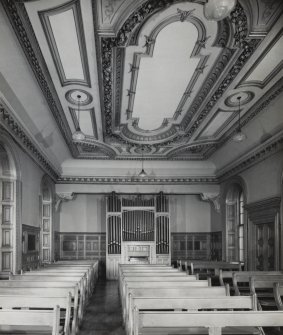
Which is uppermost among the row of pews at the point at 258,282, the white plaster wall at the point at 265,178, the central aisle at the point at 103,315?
the white plaster wall at the point at 265,178

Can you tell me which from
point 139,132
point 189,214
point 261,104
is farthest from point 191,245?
point 261,104

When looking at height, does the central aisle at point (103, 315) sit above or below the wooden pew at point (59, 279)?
below

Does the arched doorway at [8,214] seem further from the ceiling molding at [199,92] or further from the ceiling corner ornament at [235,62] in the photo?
the ceiling corner ornament at [235,62]

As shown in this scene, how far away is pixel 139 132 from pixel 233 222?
5.29 m

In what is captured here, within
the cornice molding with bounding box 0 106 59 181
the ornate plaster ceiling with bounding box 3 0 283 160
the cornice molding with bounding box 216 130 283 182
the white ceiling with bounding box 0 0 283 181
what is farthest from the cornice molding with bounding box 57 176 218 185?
the ornate plaster ceiling with bounding box 3 0 283 160

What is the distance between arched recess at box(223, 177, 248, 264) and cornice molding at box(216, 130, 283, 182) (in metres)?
0.44

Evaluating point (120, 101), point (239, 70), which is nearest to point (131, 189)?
point (120, 101)

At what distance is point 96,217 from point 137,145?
5.05 meters

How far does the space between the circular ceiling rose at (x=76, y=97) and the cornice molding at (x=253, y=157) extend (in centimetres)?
440

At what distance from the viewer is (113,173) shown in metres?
15.3

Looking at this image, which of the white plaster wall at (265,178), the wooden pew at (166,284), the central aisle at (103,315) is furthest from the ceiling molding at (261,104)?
the central aisle at (103,315)

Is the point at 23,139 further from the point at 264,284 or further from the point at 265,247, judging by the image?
the point at 265,247

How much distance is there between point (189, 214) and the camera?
17.0 m

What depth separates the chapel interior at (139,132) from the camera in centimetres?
576
